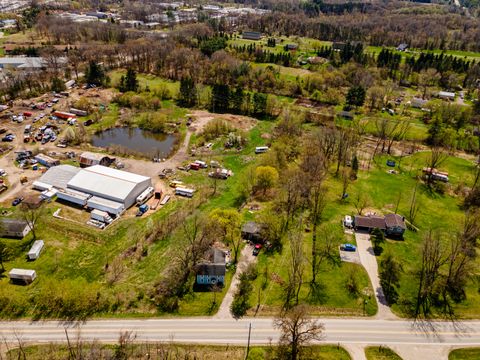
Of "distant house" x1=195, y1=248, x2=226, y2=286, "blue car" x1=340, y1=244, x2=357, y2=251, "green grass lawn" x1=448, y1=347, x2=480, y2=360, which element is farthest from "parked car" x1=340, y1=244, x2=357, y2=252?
"distant house" x1=195, y1=248, x2=226, y2=286

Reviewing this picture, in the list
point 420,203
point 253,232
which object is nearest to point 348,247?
point 253,232

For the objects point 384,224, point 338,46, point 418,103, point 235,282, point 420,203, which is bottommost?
point 235,282

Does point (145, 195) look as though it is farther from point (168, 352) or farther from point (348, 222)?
point (348, 222)

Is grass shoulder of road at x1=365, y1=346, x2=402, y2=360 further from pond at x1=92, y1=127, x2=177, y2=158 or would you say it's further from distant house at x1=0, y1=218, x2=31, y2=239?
pond at x1=92, y1=127, x2=177, y2=158

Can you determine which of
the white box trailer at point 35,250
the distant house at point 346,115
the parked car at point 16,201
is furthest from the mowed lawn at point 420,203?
the parked car at point 16,201

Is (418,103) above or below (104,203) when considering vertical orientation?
above

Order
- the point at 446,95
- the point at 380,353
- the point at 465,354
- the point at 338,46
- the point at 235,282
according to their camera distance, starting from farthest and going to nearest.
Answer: the point at 338,46 < the point at 446,95 < the point at 235,282 < the point at 465,354 < the point at 380,353

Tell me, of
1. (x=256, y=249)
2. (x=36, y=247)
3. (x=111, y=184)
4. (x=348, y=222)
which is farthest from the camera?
(x=111, y=184)

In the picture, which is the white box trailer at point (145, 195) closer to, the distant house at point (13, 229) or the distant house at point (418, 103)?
the distant house at point (13, 229)
